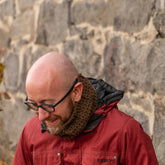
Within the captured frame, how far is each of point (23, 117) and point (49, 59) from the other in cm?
219

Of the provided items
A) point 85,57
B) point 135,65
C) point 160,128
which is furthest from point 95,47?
point 160,128

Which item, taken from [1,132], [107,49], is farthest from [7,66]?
[107,49]

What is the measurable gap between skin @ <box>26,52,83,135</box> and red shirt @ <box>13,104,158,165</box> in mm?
164

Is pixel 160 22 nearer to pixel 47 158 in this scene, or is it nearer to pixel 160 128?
pixel 160 128

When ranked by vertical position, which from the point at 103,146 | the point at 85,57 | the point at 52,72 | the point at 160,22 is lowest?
the point at 103,146

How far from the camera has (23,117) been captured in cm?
375

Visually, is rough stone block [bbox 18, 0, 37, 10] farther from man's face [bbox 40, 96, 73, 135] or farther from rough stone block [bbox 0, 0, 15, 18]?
man's face [bbox 40, 96, 73, 135]

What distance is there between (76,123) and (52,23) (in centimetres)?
183

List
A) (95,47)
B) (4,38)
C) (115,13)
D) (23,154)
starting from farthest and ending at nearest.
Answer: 1. (4,38)
2. (95,47)
3. (115,13)
4. (23,154)

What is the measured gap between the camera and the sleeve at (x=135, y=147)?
1678 mm

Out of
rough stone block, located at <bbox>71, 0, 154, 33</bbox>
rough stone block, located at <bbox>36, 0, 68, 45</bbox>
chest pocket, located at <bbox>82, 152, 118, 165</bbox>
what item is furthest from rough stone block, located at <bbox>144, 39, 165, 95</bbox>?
rough stone block, located at <bbox>36, 0, 68, 45</bbox>

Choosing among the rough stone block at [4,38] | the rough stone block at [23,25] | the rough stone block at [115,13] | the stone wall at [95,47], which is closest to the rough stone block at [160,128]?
the stone wall at [95,47]

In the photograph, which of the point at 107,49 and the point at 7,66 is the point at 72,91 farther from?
the point at 7,66

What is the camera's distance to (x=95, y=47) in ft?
9.29
